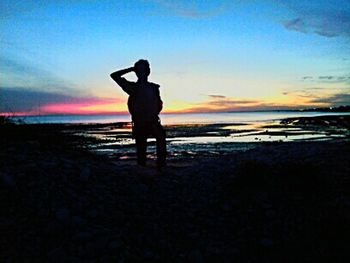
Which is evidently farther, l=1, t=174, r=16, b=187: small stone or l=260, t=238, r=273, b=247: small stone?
l=1, t=174, r=16, b=187: small stone

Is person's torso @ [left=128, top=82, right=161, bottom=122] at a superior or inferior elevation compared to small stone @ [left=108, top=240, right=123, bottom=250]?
superior

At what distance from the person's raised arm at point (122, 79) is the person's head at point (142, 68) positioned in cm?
19

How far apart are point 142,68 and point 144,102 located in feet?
2.80

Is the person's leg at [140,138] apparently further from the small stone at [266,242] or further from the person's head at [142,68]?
the small stone at [266,242]

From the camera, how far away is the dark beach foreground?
4.84 metres

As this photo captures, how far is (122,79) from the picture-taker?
359 inches

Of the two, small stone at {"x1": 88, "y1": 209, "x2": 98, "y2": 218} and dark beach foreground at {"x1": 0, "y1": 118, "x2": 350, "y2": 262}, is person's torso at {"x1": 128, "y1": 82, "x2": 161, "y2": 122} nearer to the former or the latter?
dark beach foreground at {"x1": 0, "y1": 118, "x2": 350, "y2": 262}

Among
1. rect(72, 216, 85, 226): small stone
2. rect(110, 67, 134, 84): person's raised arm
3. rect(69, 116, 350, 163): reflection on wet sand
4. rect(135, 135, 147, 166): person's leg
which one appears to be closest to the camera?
rect(72, 216, 85, 226): small stone

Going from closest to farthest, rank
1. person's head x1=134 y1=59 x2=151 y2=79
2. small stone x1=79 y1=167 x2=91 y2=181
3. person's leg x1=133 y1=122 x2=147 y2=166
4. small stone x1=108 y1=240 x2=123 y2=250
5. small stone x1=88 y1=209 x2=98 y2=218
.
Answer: small stone x1=108 y1=240 x2=123 y2=250 → small stone x1=88 y1=209 x2=98 y2=218 → small stone x1=79 y1=167 x2=91 y2=181 → person's head x1=134 y1=59 x2=151 y2=79 → person's leg x1=133 y1=122 x2=147 y2=166

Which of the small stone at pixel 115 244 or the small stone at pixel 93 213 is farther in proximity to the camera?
the small stone at pixel 93 213

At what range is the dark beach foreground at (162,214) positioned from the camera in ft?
15.9

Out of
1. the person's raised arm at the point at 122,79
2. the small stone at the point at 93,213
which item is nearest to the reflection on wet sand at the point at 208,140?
the person's raised arm at the point at 122,79

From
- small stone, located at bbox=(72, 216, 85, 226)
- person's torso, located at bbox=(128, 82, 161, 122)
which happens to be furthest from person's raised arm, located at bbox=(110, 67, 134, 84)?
small stone, located at bbox=(72, 216, 85, 226)

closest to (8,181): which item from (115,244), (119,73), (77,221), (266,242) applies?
(77,221)
